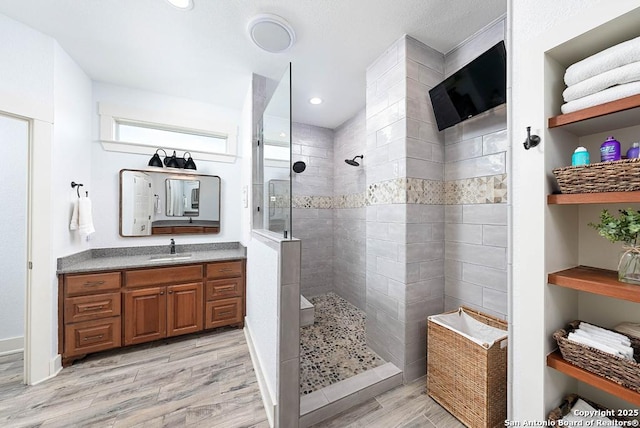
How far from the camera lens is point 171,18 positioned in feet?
5.38

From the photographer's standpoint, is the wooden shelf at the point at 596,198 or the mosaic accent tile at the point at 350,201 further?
the mosaic accent tile at the point at 350,201

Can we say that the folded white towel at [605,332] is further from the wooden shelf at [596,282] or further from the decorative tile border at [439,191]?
the decorative tile border at [439,191]

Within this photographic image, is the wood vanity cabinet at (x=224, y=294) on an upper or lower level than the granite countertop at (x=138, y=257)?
lower

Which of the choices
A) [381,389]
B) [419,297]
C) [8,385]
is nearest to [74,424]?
[8,385]

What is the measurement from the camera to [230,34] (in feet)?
5.85

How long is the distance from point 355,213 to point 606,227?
2499mm

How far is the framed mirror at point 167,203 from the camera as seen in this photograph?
2.61 meters

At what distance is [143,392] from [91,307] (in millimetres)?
928

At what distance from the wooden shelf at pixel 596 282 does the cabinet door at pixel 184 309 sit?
2.70 metres

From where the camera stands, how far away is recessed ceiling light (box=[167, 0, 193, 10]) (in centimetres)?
149

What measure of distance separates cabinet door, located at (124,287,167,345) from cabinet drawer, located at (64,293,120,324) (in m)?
0.09

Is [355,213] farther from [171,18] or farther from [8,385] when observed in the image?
[8,385]

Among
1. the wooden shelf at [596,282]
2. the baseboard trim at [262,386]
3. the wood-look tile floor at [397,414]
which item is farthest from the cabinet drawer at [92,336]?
the wooden shelf at [596,282]

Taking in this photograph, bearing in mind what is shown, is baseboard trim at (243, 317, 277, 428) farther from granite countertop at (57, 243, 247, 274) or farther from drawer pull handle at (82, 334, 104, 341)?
drawer pull handle at (82, 334, 104, 341)
